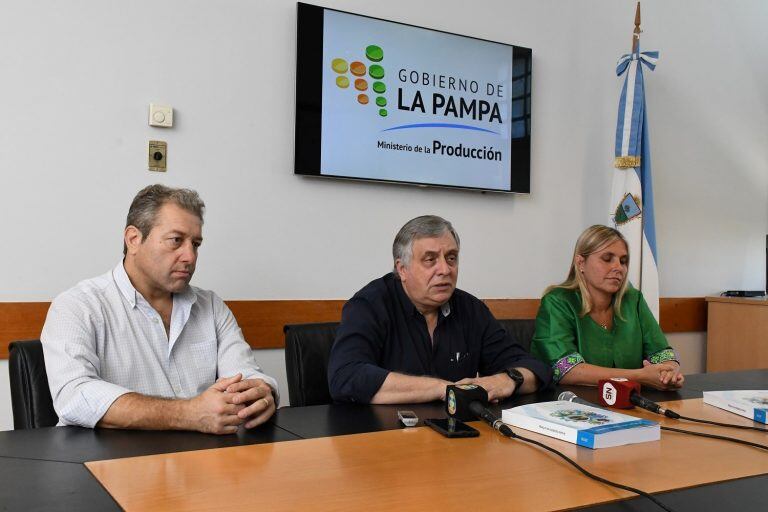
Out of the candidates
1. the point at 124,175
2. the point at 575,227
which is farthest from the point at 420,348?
the point at 575,227

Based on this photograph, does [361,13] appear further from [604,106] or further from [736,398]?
[736,398]

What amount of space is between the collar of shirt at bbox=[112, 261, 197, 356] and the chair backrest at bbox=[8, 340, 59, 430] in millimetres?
317

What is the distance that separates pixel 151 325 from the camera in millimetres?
1972

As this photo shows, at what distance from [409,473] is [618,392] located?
2.66 feet

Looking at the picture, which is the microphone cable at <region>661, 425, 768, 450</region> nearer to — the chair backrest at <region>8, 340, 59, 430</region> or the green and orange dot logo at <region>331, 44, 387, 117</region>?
the chair backrest at <region>8, 340, 59, 430</region>

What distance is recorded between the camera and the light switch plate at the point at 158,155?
2.73 m

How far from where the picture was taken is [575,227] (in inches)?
149

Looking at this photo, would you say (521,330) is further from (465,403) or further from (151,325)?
(151,325)

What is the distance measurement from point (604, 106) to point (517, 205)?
0.83m

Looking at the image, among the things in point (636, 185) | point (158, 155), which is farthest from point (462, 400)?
point (636, 185)

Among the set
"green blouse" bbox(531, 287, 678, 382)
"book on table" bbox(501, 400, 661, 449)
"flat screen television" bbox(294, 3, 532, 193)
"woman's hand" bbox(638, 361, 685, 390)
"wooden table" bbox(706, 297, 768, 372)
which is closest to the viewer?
"book on table" bbox(501, 400, 661, 449)

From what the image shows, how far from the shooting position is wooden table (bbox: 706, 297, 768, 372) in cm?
384

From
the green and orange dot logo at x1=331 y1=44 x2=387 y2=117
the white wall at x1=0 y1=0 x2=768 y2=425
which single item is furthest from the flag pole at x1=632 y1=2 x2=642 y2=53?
the green and orange dot logo at x1=331 y1=44 x2=387 y2=117

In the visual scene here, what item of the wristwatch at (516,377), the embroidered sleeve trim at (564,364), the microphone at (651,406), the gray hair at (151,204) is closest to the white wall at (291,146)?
the gray hair at (151,204)
